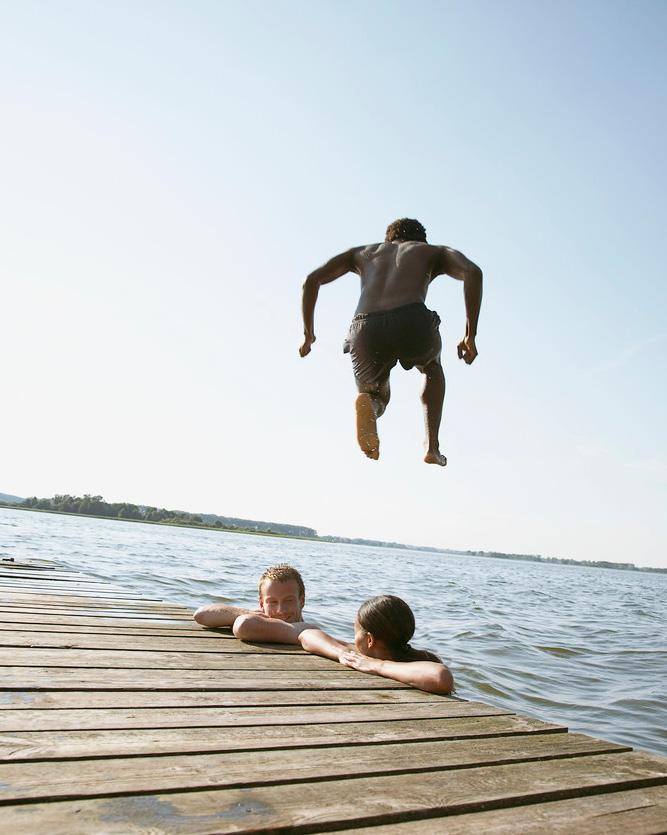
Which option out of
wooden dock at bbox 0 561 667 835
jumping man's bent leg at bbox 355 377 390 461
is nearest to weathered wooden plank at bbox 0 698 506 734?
wooden dock at bbox 0 561 667 835

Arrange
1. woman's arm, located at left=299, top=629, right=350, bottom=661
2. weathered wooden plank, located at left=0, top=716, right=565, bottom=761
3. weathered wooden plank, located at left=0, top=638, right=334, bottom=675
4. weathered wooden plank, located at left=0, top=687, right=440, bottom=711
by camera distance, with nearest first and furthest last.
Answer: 1. weathered wooden plank, located at left=0, top=716, right=565, bottom=761
2. weathered wooden plank, located at left=0, top=687, right=440, bottom=711
3. weathered wooden plank, located at left=0, top=638, right=334, bottom=675
4. woman's arm, located at left=299, top=629, right=350, bottom=661

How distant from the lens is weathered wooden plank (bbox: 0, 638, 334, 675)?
11.7ft

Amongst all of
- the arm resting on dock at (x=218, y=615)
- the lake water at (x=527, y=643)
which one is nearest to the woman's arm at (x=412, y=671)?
the arm resting on dock at (x=218, y=615)

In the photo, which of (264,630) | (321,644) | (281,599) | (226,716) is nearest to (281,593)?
(281,599)

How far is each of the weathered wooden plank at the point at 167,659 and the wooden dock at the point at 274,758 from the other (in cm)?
2

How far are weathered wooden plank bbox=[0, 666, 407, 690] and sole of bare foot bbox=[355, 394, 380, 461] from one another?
1509 mm

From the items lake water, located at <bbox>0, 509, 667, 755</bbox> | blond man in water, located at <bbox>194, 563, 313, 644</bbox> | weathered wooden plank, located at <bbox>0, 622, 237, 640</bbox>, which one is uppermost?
blond man in water, located at <bbox>194, 563, 313, 644</bbox>

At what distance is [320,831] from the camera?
173cm

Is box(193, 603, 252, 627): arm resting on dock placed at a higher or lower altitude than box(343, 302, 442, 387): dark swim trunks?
lower

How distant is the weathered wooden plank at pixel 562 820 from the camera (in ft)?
5.93

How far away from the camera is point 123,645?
13.9ft

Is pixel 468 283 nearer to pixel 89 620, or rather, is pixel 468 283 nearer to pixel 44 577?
pixel 89 620

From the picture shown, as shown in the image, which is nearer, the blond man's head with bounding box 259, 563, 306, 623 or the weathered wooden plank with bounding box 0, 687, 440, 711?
the weathered wooden plank with bounding box 0, 687, 440, 711

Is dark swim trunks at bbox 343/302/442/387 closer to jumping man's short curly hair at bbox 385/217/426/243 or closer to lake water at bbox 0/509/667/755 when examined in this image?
jumping man's short curly hair at bbox 385/217/426/243
